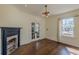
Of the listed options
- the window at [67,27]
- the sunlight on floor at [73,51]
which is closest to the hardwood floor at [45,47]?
the sunlight on floor at [73,51]

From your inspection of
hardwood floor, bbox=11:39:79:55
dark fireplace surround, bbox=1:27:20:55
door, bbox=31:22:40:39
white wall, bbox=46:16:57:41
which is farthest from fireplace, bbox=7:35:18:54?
white wall, bbox=46:16:57:41

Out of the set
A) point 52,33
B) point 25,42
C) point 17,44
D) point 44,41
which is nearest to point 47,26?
point 52,33

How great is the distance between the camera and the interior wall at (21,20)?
1.39m

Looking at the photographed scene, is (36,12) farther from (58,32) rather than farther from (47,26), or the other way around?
(58,32)

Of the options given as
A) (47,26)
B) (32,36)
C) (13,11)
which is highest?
(13,11)

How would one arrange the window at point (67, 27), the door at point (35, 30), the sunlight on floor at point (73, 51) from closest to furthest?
the sunlight on floor at point (73, 51) < the window at point (67, 27) < the door at point (35, 30)

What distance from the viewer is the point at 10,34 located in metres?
1.59

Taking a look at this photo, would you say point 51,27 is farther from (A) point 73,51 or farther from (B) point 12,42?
(B) point 12,42

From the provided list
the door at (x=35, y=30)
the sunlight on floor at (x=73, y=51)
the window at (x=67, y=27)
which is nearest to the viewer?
the sunlight on floor at (x=73, y=51)

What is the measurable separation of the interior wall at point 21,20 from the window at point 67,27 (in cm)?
32

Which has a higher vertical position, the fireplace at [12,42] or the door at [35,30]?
the door at [35,30]

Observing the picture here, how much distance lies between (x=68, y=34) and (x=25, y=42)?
69 cm

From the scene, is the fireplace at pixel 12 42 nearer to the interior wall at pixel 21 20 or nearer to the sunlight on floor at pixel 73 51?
the interior wall at pixel 21 20
